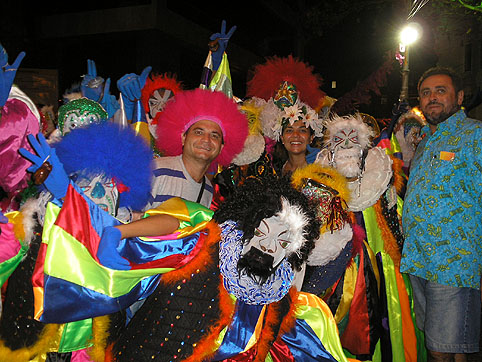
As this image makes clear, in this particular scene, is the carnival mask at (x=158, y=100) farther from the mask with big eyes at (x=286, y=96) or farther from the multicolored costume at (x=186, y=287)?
the multicolored costume at (x=186, y=287)

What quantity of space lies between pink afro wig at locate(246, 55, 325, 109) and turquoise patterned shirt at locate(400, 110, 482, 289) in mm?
1547

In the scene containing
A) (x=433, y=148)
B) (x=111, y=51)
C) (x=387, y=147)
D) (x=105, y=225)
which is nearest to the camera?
(x=105, y=225)

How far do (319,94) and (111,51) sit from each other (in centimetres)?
1020

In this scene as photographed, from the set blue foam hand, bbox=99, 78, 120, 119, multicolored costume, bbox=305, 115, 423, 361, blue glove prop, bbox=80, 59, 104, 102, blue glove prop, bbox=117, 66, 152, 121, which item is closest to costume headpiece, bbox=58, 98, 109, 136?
blue glove prop, bbox=117, 66, 152, 121

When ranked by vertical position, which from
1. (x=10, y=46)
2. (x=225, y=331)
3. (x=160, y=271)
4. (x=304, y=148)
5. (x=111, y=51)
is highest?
(x=111, y=51)

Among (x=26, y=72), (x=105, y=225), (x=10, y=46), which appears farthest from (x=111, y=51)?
(x=105, y=225)

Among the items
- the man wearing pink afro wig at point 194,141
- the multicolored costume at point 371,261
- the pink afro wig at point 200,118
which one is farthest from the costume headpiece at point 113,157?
the multicolored costume at point 371,261

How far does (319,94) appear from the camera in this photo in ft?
14.3

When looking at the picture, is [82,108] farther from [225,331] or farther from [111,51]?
[111,51]

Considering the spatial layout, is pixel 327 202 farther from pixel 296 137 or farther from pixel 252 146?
pixel 252 146

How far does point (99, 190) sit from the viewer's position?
2.17 m

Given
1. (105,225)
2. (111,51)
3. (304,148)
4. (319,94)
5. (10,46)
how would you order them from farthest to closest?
1. (111,51)
2. (10,46)
3. (319,94)
4. (304,148)
5. (105,225)

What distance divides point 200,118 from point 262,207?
131 centimetres

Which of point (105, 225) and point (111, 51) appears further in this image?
point (111, 51)
